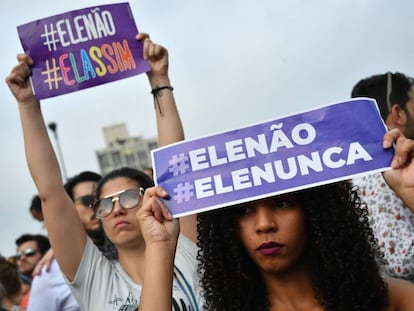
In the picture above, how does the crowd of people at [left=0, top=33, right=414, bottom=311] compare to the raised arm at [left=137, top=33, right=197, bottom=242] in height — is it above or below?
below

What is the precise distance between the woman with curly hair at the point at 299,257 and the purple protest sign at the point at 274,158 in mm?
74

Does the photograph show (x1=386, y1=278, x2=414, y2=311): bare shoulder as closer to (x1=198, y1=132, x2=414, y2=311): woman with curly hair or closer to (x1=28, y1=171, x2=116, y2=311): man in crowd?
(x1=198, y1=132, x2=414, y2=311): woman with curly hair

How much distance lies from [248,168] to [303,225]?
0.87ft

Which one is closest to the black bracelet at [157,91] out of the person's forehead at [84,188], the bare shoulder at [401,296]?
the person's forehead at [84,188]

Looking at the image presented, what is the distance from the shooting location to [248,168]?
2146 millimetres

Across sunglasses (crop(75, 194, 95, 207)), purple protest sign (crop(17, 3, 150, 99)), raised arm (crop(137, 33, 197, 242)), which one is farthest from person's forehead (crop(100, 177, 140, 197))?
sunglasses (crop(75, 194, 95, 207))

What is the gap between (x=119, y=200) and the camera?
3141 millimetres

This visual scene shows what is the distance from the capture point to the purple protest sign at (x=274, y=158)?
2055 millimetres

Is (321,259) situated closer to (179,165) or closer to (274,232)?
(274,232)

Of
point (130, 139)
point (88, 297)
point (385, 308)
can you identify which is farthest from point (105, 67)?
point (130, 139)

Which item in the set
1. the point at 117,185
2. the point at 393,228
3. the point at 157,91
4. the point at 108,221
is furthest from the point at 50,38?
the point at 393,228

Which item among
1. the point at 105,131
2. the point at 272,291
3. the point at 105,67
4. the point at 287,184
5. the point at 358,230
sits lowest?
the point at 272,291

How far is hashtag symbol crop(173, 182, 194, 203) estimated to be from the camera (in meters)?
2.15

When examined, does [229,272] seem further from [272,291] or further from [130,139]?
[130,139]
